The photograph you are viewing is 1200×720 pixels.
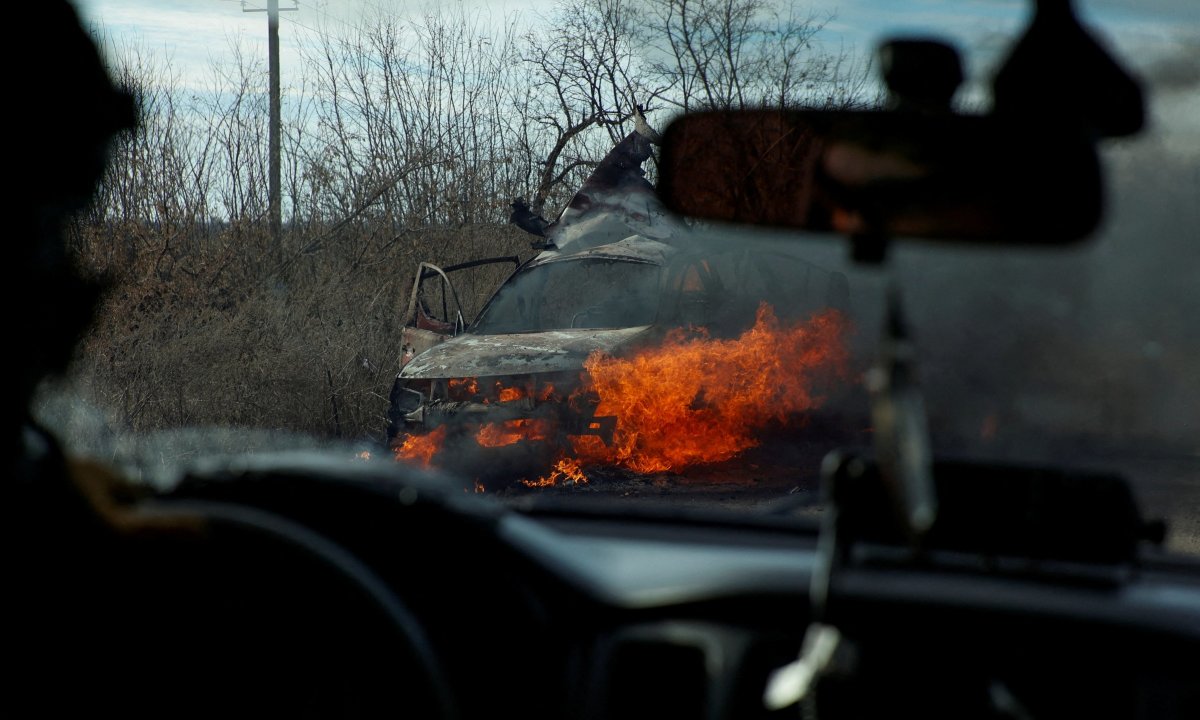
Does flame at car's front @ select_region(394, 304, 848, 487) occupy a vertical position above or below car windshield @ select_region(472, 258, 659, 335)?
below

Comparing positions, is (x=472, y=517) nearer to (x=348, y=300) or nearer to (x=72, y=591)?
(x=72, y=591)


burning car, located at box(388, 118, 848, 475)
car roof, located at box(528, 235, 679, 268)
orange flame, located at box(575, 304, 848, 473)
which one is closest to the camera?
orange flame, located at box(575, 304, 848, 473)

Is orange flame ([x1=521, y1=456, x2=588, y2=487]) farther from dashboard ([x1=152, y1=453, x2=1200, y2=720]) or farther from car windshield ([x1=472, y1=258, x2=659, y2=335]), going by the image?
dashboard ([x1=152, y1=453, x2=1200, y2=720])

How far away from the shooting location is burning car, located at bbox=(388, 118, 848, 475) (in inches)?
320

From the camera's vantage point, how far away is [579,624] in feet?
6.29

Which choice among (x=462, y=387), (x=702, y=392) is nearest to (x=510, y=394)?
(x=462, y=387)

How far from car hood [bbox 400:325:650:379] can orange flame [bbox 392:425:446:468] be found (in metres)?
0.43

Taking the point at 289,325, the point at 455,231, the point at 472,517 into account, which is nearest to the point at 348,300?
the point at 289,325

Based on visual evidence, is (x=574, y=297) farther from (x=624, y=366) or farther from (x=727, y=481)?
(x=727, y=481)

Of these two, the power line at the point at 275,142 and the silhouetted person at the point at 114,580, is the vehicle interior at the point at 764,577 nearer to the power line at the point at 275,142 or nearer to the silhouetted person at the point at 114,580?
the silhouetted person at the point at 114,580

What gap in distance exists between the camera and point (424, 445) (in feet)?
28.6

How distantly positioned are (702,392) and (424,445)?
2105 mm

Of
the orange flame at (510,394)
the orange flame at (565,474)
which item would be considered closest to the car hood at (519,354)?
the orange flame at (510,394)

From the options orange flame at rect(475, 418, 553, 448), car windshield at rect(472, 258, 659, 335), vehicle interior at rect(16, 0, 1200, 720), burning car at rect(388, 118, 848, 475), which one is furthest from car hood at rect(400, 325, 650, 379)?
vehicle interior at rect(16, 0, 1200, 720)
